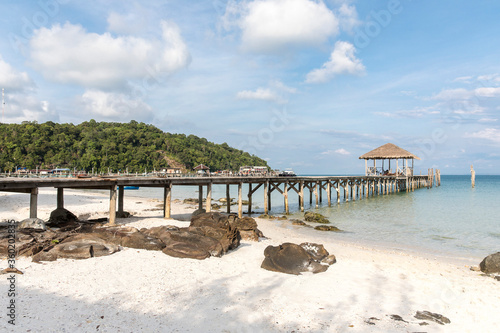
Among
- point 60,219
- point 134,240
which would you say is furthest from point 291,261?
point 60,219

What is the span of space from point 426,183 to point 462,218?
65297 mm

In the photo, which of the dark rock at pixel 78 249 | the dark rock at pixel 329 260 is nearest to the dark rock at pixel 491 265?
the dark rock at pixel 329 260

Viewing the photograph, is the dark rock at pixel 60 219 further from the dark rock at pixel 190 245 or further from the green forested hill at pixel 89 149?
the green forested hill at pixel 89 149

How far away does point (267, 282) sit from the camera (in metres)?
10.3

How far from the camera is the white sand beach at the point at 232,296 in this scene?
279 inches

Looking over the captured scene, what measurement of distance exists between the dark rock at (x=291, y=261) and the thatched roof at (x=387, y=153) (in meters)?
53.0

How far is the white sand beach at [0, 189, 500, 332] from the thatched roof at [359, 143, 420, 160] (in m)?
50.3

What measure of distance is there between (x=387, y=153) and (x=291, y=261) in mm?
55203

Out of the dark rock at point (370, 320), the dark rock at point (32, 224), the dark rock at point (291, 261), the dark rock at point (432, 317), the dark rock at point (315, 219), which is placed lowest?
the dark rock at point (315, 219)

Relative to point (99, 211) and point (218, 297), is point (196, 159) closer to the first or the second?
point (99, 211)

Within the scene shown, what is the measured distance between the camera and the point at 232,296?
888cm

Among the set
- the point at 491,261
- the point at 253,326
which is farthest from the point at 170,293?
the point at 491,261

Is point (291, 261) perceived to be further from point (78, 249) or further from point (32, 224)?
point (32, 224)

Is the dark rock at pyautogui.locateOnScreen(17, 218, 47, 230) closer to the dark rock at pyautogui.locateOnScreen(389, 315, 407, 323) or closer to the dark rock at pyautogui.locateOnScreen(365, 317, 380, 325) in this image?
the dark rock at pyautogui.locateOnScreen(365, 317, 380, 325)
